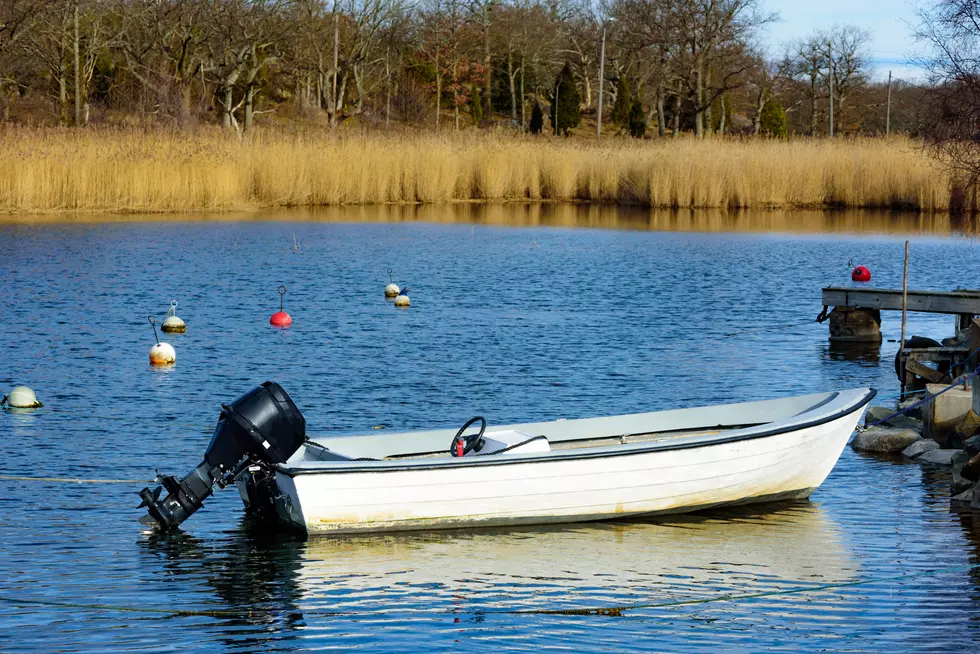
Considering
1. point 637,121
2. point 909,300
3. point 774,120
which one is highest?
point 774,120

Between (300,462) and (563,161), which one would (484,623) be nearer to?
(300,462)

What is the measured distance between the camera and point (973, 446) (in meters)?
10.6

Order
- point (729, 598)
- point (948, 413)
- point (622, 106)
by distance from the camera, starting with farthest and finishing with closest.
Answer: point (622, 106) < point (948, 413) < point (729, 598)

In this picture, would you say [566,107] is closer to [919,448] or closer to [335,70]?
[335,70]

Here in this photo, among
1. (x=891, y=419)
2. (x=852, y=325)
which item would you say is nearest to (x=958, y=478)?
(x=891, y=419)

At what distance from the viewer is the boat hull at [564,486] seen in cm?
888

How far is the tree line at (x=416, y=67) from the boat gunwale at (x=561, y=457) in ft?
139

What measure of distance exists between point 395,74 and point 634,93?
48.1 ft

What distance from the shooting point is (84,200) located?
107 ft

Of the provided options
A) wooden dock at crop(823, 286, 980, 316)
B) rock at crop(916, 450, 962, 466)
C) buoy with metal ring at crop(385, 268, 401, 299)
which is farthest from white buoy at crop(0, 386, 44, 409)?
wooden dock at crop(823, 286, 980, 316)

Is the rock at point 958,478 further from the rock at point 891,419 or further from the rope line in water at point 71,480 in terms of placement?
the rope line in water at point 71,480

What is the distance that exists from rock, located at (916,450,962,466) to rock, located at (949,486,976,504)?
1081mm

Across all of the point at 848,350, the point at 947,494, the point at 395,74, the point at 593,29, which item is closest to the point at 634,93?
the point at 593,29

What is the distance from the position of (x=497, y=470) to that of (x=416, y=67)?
69372mm
